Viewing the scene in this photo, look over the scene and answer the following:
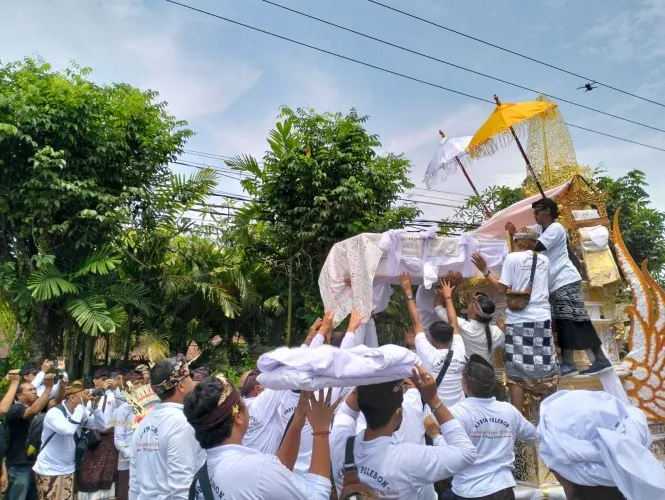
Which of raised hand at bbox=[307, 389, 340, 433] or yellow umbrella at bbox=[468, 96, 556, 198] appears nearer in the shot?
raised hand at bbox=[307, 389, 340, 433]

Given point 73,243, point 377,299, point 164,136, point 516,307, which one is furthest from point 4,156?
point 516,307

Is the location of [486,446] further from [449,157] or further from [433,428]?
[449,157]

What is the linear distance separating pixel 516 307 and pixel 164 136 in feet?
28.8

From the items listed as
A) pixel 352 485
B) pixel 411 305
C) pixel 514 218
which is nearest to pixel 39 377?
pixel 411 305

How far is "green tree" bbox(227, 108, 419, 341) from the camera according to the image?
422 inches

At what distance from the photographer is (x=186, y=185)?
37.7 ft

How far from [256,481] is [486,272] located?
3.41 meters

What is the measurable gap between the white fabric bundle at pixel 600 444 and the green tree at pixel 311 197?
8.39m

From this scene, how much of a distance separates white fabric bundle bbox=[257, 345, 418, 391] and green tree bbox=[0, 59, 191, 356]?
7.90 metres

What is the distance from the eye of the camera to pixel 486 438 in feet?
10.0

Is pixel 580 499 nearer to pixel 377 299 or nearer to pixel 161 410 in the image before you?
pixel 161 410

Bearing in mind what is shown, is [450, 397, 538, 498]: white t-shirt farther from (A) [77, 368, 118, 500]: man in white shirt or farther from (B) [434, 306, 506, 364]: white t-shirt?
(A) [77, 368, 118, 500]: man in white shirt

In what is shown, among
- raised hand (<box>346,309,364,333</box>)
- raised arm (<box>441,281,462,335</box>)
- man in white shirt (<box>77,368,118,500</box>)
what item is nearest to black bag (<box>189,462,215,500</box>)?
raised hand (<box>346,309,364,333</box>)

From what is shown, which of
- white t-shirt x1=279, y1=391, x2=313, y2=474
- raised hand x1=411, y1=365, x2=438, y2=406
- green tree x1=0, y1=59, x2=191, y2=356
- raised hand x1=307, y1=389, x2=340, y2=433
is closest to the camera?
raised hand x1=307, y1=389, x2=340, y2=433
